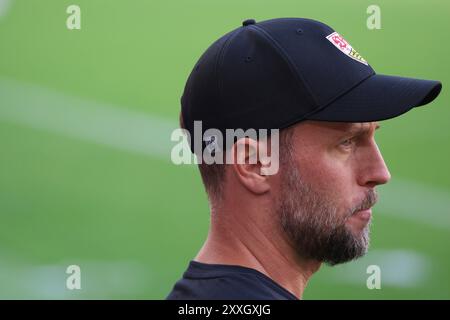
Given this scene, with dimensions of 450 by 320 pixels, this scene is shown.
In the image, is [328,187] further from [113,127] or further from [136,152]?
[113,127]

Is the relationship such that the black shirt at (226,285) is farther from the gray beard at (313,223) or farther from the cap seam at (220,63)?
the cap seam at (220,63)

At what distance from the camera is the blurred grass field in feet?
10.5

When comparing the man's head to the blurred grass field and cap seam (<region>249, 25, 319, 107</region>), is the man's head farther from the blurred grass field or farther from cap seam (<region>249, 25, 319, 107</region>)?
the blurred grass field

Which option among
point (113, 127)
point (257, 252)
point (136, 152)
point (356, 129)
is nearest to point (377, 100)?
point (356, 129)

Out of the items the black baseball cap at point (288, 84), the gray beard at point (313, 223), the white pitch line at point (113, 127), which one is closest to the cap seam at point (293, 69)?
the black baseball cap at point (288, 84)

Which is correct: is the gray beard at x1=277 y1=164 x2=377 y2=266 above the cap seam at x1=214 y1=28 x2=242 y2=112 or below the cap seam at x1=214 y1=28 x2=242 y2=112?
below

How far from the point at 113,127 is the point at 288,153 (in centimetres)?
259

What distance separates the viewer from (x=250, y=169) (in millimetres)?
980

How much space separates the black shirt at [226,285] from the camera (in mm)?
926

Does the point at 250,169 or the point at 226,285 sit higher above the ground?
the point at 250,169

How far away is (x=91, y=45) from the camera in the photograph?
133 inches

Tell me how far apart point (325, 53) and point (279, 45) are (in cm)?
7

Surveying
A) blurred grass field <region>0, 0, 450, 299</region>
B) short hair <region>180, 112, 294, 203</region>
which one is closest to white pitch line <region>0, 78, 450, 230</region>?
blurred grass field <region>0, 0, 450, 299</region>

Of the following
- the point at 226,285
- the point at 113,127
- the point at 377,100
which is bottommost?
the point at 226,285
